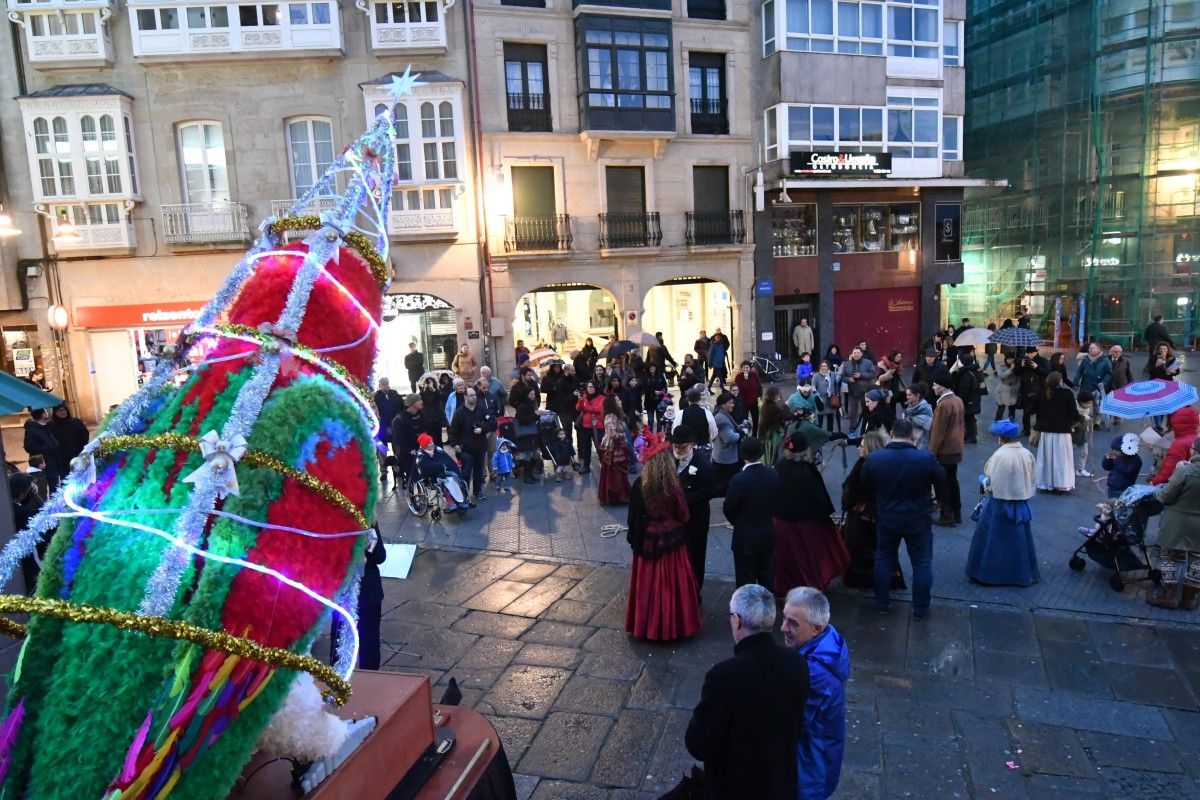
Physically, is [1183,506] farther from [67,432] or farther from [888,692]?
[67,432]

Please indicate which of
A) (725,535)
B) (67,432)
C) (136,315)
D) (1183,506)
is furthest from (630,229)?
(1183,506)

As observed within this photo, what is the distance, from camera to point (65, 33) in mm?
17703

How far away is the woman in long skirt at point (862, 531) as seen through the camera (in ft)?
23.2

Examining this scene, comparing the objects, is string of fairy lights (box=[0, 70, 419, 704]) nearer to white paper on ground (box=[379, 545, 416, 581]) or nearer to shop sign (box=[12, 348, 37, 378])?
white paper on ground (box=[379, 545, 416, 581])

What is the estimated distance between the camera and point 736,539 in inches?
247

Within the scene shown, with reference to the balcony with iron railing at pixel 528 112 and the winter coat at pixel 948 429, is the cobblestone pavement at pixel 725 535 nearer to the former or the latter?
the winter coat at pixel 948 429

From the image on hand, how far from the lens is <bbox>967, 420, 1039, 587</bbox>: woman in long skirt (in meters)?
6.93

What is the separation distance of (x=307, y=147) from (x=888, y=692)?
18.4 m

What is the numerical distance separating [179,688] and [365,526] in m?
0.70

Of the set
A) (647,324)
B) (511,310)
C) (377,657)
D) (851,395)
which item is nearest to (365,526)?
(377,657)

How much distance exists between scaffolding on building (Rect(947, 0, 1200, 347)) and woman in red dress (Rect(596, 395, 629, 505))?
19.4m

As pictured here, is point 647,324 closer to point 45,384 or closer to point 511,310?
point 511,310

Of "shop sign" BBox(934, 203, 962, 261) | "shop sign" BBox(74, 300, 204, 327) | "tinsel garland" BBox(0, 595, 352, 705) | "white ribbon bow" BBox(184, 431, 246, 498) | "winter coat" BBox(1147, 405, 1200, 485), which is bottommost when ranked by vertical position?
"winter coat" BBox(1147, 405, 1200, 485)

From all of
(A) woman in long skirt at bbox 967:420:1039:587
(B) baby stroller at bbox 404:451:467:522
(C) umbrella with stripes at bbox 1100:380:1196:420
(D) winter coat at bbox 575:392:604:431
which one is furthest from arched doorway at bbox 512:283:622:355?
(A) woman in long skirt at bbox 967:420:1039:587
